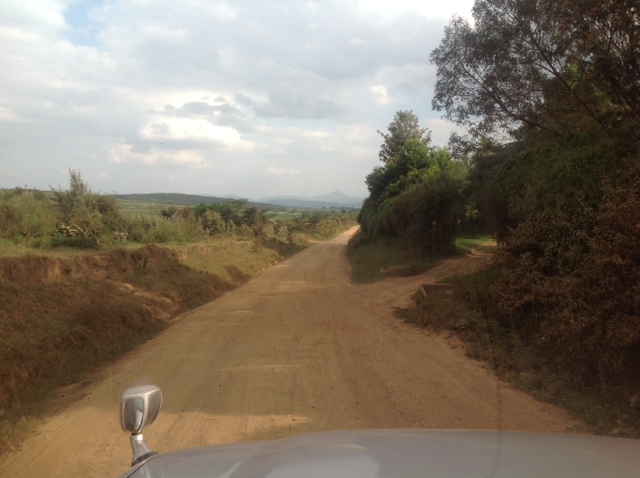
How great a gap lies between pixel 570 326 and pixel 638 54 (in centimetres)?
556

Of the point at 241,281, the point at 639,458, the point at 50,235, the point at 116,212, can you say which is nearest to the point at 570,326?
the point at 639,458

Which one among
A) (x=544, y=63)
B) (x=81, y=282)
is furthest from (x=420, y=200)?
(x=81, y=282)

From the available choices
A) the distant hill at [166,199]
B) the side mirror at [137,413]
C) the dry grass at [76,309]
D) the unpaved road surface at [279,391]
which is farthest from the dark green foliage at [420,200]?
the distant hill at [166,199]

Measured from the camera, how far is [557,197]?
966 centimetres

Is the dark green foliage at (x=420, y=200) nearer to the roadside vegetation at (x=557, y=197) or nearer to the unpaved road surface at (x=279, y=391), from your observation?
the roadside vegetation at (x=557, y=197)

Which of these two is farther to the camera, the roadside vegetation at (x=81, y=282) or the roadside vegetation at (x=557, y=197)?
the roadside vegetation at (x=81, y=282)

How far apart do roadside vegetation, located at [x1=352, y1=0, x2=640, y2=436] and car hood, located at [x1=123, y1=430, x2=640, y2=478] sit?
306 centimetres

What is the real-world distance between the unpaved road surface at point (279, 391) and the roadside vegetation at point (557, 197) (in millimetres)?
807

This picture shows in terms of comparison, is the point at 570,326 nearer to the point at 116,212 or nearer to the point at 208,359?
the point at 208,359

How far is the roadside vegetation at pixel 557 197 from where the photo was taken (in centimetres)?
648

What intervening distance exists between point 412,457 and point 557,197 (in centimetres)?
801

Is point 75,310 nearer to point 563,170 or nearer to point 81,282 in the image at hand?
point 81,282

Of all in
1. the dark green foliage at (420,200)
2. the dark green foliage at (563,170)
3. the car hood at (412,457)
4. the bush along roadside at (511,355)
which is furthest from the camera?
the dark green foliage at (420,200)

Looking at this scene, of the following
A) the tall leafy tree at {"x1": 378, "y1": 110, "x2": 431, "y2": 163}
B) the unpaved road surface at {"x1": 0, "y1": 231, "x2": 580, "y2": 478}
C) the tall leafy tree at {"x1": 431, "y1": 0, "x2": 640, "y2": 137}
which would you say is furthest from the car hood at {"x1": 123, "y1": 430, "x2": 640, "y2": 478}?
the tall leafy tree at {"x1": 378, "y1": 110, "x2": 431, "y2": 163}
